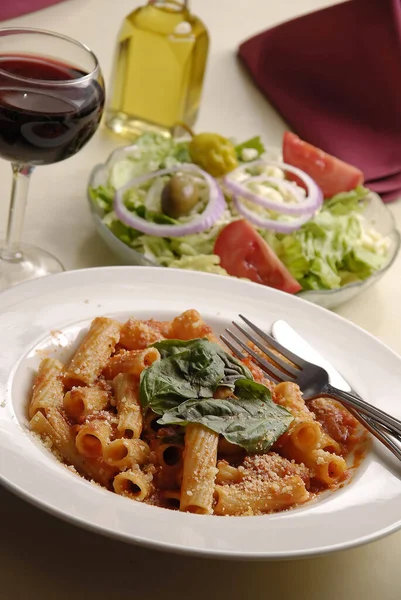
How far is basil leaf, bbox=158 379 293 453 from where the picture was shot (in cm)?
131

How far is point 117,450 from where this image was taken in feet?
4.26

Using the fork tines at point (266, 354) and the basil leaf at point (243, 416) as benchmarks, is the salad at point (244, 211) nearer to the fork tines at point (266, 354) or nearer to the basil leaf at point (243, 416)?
the fork tines at point (266, 354)

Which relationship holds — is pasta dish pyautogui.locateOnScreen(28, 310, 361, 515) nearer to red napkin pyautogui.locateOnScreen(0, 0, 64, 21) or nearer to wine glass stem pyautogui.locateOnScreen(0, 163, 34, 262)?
wine glass stem pyautogui.locateOnScreen(0, 163, 34, 262)

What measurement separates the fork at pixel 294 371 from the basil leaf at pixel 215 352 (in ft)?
0.44

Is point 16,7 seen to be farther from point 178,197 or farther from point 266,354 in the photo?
point 266,354

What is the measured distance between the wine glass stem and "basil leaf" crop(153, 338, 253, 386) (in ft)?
1.94

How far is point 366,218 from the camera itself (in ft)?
7.93

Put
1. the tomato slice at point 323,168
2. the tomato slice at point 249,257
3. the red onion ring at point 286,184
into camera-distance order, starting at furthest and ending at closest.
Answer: the tomato slice at point 323,168
the red onion ring at point 286,184
the tomato slice at point 249,257

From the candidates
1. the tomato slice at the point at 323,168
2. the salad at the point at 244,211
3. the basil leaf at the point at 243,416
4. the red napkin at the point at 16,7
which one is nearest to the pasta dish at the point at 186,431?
the basil leaf at the point at 243,416

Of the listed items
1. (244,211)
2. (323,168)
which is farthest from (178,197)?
(323,168)

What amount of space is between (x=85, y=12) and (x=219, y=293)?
1787mm

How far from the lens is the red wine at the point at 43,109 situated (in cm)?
163

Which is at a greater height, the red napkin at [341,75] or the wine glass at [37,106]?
the wine glass at [37,106]

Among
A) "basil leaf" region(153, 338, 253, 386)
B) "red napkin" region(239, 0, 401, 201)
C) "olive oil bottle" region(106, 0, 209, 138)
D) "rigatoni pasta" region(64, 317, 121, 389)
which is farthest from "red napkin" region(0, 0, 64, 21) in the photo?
"basil leaf" region(153, 338, 253, 386)
